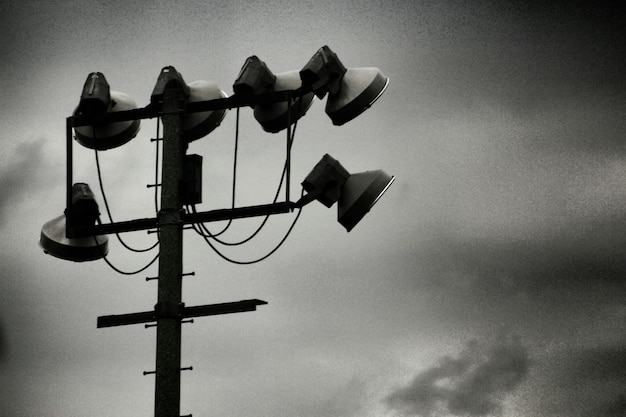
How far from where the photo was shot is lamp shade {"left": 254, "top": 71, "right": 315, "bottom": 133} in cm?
1106

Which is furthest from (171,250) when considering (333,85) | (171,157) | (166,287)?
(333,85)

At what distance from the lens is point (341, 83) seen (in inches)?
429

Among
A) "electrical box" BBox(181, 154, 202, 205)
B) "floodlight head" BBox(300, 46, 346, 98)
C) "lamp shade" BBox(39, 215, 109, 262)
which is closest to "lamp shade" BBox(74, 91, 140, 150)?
"lamp shade" BBox(39, 215, 109, 262)

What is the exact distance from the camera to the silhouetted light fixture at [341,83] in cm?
1065

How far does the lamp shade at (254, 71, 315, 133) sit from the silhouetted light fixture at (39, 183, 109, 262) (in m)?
2.16

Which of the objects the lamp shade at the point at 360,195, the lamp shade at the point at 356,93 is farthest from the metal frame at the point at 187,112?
the lamp shade at the point at 360,195

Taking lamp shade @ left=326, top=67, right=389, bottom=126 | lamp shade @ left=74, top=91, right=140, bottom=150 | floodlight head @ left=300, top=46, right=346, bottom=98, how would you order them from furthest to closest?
lamp shade @ left=74, top=91, right=140, bottom=150
lamp shade @ left=326, top=67, right=389, bottom=126
floodlight head @ left=300, top=46, right=346, bottom=98

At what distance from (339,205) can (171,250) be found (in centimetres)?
190

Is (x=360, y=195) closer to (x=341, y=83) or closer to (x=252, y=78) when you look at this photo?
(x=341, y=83)

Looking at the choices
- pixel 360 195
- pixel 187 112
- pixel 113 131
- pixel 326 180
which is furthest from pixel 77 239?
pixel 360 195

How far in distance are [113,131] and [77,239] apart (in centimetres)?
135

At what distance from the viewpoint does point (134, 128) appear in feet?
37.8

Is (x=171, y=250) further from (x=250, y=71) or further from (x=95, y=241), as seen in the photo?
(x=250, y=71)

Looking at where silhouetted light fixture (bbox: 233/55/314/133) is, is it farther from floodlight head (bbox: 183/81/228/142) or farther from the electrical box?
the electrical box
